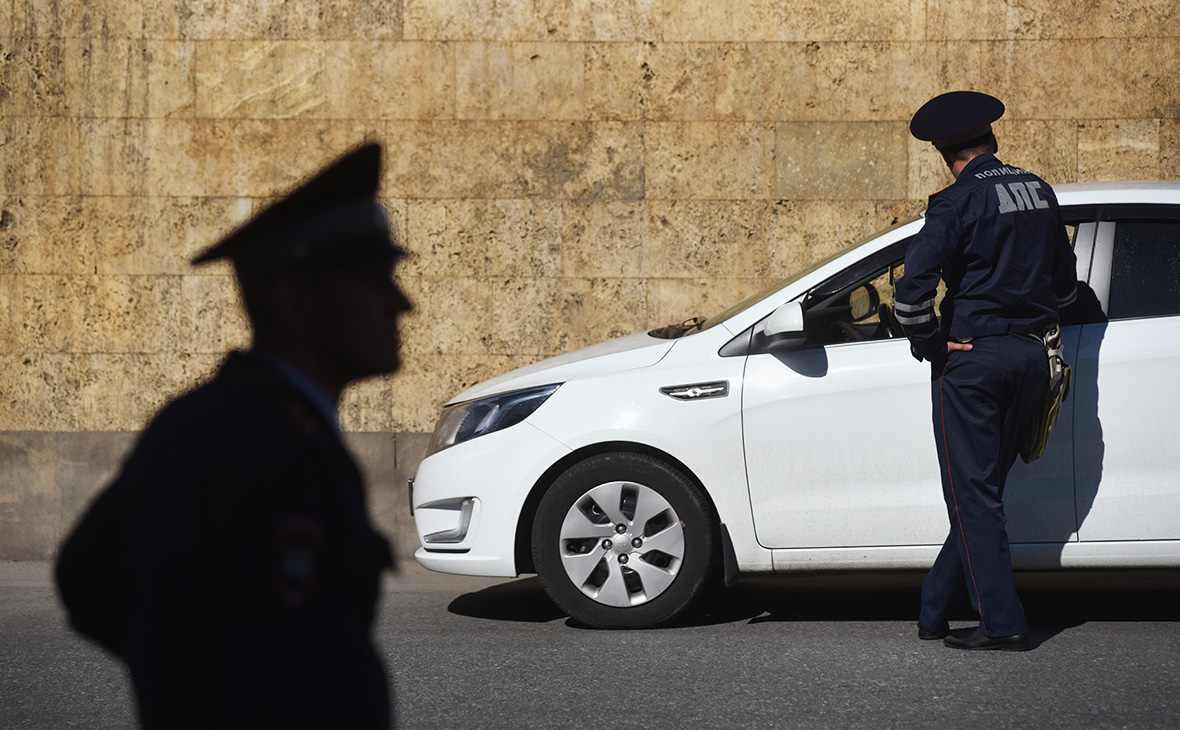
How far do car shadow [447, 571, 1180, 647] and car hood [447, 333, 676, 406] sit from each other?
105 cm

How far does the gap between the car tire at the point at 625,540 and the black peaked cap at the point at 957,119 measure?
1652mm

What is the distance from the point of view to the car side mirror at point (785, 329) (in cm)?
475

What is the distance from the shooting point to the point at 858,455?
15.9 feet

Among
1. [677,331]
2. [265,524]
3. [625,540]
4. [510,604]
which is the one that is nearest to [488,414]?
[625,540]

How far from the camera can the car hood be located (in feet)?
16.6

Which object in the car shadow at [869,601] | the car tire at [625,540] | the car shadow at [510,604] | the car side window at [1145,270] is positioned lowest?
the car shadow at [510,604]

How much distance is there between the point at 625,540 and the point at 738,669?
2.53ft

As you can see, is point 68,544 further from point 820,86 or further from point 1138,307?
point 820,86

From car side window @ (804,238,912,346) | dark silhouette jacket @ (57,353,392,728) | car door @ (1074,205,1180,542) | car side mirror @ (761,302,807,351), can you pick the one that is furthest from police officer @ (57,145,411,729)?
car door @ (1074,205,1180,542)

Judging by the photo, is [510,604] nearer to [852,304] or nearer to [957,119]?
[852,304]

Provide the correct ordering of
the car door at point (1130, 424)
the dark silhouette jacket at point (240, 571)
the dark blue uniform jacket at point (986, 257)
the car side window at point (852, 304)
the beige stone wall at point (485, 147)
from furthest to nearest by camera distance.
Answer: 1. the beige stone wall at point (485, 147)
2. the car side window at point (852, 304)
3. the car door at point (1130, 424)
4. the dark blue uniform jacket at point (986, 257)
5. the dark silhouette jacket at point (240, 571)

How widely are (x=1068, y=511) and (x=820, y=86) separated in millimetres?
3837

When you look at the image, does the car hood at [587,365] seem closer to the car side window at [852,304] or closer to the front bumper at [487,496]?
the front bumper at [487,496]

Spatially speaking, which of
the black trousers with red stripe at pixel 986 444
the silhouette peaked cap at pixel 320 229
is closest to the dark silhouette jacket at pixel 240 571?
the silhouette peaked cap at pixel 320 229
